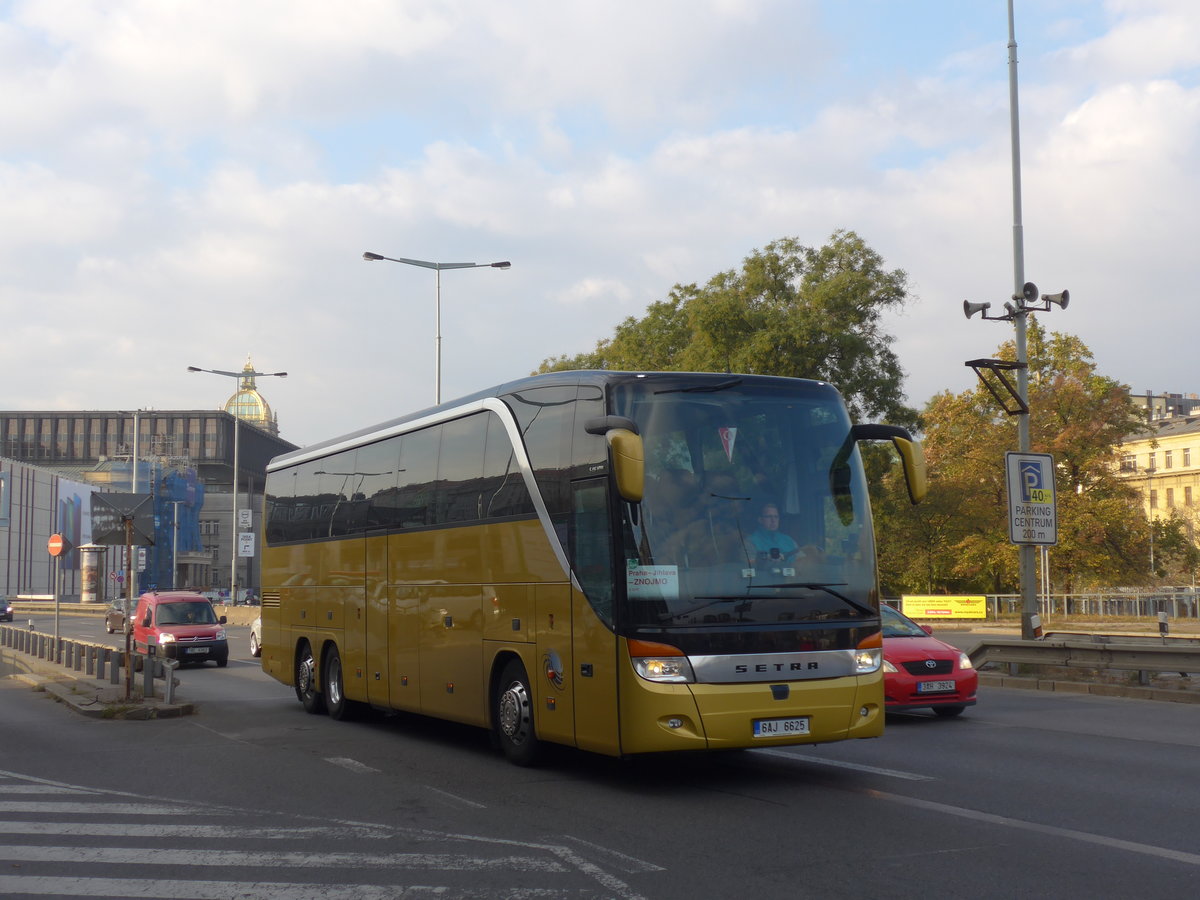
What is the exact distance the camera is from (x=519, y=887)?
693 cm

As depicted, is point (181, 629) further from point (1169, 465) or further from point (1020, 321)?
point (1169, 465)

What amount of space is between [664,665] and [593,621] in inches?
29.4

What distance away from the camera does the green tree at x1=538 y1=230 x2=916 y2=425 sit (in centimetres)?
4669

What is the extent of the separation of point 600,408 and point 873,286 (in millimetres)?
39262

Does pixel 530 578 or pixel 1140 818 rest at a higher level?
pixel 530 578

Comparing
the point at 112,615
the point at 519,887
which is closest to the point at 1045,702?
the point at 519,887

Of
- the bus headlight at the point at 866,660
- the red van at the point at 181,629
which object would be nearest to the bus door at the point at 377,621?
the bus headlight at the point at 866,660

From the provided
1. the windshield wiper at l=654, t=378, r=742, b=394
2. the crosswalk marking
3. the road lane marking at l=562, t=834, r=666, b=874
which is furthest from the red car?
the crosswalk marking

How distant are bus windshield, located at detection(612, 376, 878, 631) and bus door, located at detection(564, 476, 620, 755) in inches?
8.8

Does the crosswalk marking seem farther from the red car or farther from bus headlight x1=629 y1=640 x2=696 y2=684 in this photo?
the red car

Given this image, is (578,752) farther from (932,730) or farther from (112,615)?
(112,615)

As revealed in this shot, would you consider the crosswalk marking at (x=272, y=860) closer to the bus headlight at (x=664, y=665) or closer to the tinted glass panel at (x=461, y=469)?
the bus headlight at (x=664, y=665)

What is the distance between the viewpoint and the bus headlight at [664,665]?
9.70 m

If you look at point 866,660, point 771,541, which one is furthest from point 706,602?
point 866,660
